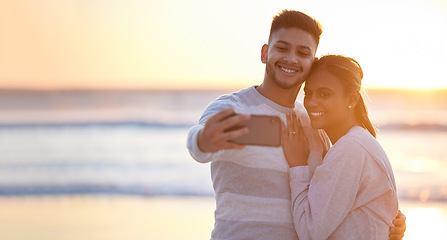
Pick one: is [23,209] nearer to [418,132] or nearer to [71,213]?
[71,213]

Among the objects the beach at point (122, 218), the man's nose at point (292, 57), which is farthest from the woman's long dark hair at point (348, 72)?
the beach at point (122, 218)

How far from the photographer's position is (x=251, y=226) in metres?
2.85

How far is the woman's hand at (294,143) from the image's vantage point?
9.52 feet

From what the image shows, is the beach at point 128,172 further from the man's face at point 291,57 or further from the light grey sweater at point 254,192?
the man's face at point 291,57

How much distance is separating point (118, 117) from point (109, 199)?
8470 millimetres

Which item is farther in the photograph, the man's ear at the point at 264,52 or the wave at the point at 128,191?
the wave at the point at 128,191

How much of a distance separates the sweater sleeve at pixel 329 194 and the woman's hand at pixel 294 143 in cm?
15

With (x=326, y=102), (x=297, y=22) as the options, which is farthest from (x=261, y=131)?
(x=297, y=22)

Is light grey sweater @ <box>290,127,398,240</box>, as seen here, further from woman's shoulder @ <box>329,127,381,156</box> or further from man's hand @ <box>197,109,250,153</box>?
man's hand @ <box>197,109,250,153</box>

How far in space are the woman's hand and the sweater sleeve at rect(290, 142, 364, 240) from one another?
154mm

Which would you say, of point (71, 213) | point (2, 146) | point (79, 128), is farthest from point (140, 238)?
point (79, 128)

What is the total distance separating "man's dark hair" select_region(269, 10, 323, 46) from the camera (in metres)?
3.04

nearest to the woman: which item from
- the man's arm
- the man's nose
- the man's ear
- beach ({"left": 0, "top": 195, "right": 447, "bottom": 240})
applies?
the man's nose

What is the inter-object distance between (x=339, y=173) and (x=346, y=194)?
0.10 meters
